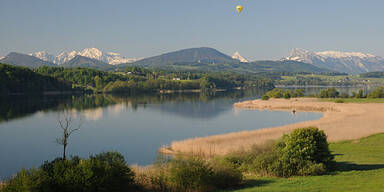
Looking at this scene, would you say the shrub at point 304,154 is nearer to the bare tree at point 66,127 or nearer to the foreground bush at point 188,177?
the foreground bush at point 188,177

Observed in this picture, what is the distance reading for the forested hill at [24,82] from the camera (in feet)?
417

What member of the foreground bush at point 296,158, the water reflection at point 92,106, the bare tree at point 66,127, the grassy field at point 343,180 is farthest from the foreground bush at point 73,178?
the water reflection at point 92,106

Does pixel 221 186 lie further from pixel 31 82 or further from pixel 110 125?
pixel 31 82

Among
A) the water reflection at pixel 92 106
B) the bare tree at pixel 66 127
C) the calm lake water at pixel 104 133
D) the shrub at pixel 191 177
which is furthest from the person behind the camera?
the water reflection at pixel 92 106

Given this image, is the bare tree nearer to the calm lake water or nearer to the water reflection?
the calm lake water

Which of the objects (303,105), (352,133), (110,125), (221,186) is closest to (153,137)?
(110,125)

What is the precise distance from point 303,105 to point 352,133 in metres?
53.8

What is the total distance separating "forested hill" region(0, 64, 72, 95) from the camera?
417ft

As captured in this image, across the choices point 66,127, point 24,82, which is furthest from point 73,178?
point 24,82

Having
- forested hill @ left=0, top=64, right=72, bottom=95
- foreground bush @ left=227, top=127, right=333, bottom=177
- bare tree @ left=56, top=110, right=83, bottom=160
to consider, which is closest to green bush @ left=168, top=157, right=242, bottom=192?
foreground bush @ left=227, top=127, right=333, bottom=177

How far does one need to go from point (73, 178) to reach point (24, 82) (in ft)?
442

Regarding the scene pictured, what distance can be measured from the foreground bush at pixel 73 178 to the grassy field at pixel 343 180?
4881 millimetres

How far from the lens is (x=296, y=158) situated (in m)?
17.2

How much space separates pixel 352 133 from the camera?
34.0 meters
